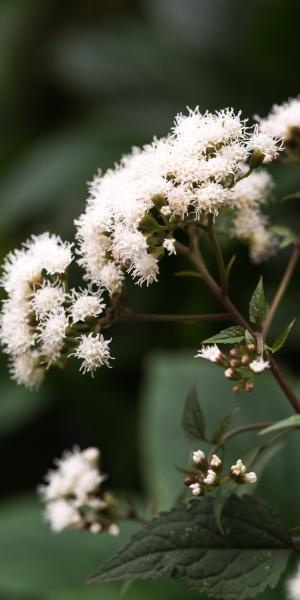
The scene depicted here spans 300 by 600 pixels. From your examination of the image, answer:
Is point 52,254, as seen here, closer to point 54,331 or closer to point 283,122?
point 54,331

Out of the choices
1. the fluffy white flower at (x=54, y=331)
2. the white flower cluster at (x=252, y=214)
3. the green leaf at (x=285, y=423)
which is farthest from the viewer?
the white flower cluster at (x=252, y=214)

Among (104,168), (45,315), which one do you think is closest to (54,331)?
(45,315)

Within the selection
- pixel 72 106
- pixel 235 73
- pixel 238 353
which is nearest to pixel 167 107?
pixel 235 73

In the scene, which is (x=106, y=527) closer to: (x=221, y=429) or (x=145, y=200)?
(x=221, y=429)

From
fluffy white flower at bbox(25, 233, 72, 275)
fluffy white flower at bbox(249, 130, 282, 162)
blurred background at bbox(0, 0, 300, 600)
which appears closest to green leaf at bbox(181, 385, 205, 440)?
fluffy white flower at bbox(25, 233, 72, 275)

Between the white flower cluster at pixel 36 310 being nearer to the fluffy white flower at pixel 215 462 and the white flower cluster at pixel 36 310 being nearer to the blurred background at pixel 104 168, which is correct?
the fluffy white flower at pixel 215 462

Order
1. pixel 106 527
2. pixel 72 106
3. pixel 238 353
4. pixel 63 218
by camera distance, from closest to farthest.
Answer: pixel 238 353, pixel 106 527, pixel 63 218, pixel 72 106

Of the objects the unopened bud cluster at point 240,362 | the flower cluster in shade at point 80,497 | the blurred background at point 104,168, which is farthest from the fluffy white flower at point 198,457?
the blurred background at point 104,168
